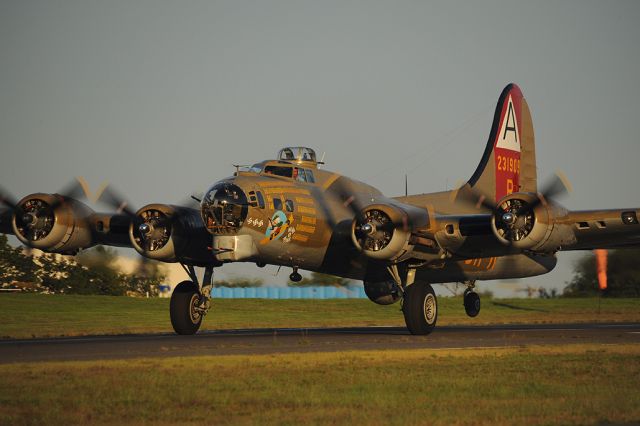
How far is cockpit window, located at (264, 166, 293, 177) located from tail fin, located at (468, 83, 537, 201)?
11091 mm

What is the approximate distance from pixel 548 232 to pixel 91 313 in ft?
94.7

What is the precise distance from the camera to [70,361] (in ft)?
66.2

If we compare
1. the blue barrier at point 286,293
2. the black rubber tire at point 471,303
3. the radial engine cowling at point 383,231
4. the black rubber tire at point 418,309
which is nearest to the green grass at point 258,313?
the blue barrier at point 286,293

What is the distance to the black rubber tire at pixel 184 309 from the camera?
2953cm

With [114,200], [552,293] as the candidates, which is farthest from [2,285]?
[552,293]

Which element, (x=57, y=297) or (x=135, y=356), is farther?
(x=57, y=297)

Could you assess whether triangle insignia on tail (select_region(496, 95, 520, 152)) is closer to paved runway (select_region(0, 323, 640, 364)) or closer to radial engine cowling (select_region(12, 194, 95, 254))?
paved runway (select_region(0, 323, 640, 364))

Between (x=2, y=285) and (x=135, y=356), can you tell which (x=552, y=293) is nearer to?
(x=2, y=285)

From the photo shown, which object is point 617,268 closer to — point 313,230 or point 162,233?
point 313,230

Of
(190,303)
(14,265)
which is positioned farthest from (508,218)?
(14,265)

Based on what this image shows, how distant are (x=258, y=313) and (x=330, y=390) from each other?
3666 cm

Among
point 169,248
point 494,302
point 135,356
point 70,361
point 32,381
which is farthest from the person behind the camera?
point 494,302

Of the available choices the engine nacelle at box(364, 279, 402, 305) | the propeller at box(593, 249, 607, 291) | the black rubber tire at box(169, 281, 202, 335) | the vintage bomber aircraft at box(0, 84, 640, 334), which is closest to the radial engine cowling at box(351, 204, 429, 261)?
the vintage bomber aircraft at box(0, 84, 640, 334)

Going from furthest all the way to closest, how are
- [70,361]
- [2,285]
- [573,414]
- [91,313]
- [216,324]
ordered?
[2,285]
[91,313]
[216,324]
[70,361]
[573,414]
